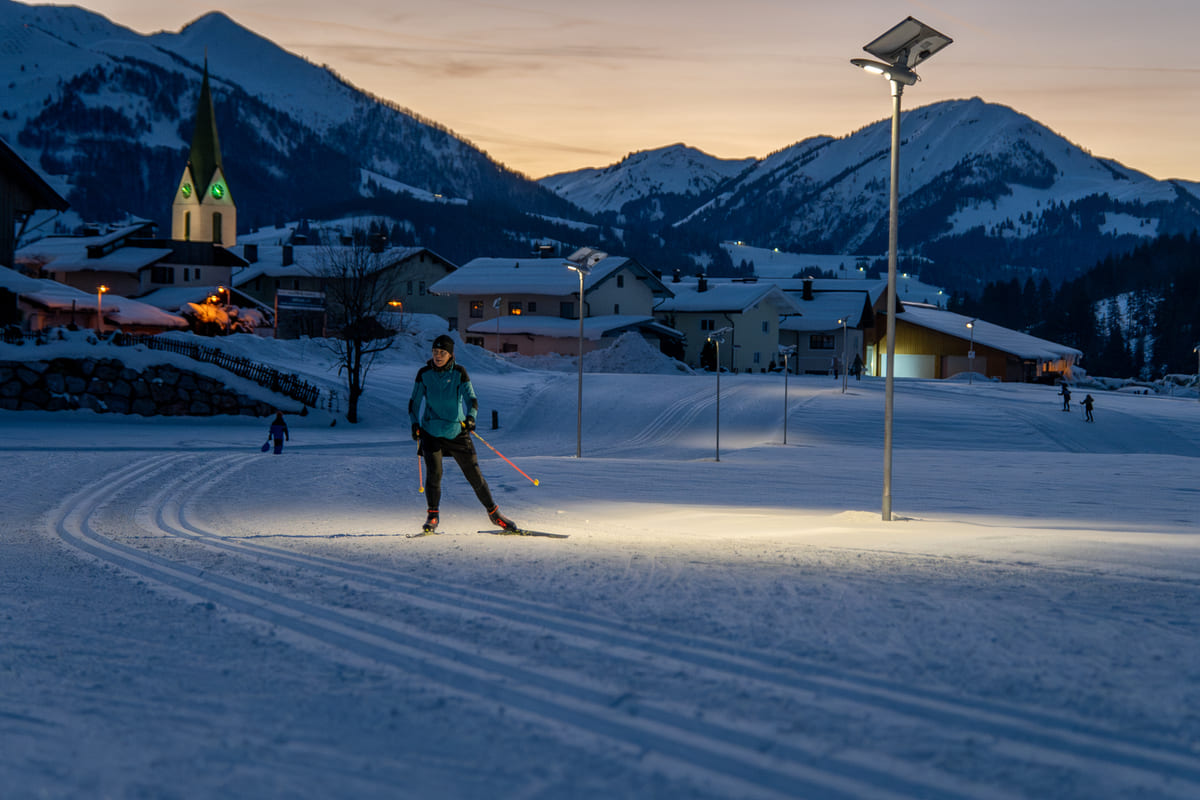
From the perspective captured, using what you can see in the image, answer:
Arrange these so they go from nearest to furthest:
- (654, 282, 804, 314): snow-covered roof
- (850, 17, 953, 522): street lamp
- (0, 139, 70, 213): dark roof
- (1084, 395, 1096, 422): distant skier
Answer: (850, 17, 953, 522): street lamp → (0, 139, 70, 213): dark roof → (1084, 395, 1096, 422): distant skier → (654, 282, 804, 314): snow-covered roof

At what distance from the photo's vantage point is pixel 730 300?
74375 mm

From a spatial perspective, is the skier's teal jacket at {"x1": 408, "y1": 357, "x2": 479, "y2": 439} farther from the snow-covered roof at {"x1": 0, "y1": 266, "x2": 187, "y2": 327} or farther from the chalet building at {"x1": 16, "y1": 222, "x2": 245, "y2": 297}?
the chalet building at {"x1": 16, "y1": 222, "x2": 245, "y2": 297}

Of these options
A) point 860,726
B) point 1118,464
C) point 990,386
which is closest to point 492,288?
point 990,386

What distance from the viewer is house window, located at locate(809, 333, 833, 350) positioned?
7956 centimetres

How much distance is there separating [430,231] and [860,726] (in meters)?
201

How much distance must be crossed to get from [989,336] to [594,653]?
271 feet

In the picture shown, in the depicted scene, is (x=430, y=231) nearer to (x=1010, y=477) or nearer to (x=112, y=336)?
(x=112, y=336)

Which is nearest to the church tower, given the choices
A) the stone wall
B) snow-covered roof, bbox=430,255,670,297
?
snow-covered roof, bbox=430,255,670,297

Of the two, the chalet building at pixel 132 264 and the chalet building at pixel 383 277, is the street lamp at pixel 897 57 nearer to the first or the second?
the chalet building at pixel 383 277

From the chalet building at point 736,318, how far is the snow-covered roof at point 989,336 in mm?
10307

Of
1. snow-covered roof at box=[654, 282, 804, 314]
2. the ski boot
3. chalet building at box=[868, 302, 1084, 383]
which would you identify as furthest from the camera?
chalet building at box=[868, 302, 1084, 383]

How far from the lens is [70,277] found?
274ft

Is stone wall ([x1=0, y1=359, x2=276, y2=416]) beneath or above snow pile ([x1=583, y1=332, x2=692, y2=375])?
beneath

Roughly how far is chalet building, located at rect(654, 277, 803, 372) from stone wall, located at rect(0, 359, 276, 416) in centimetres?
4230
